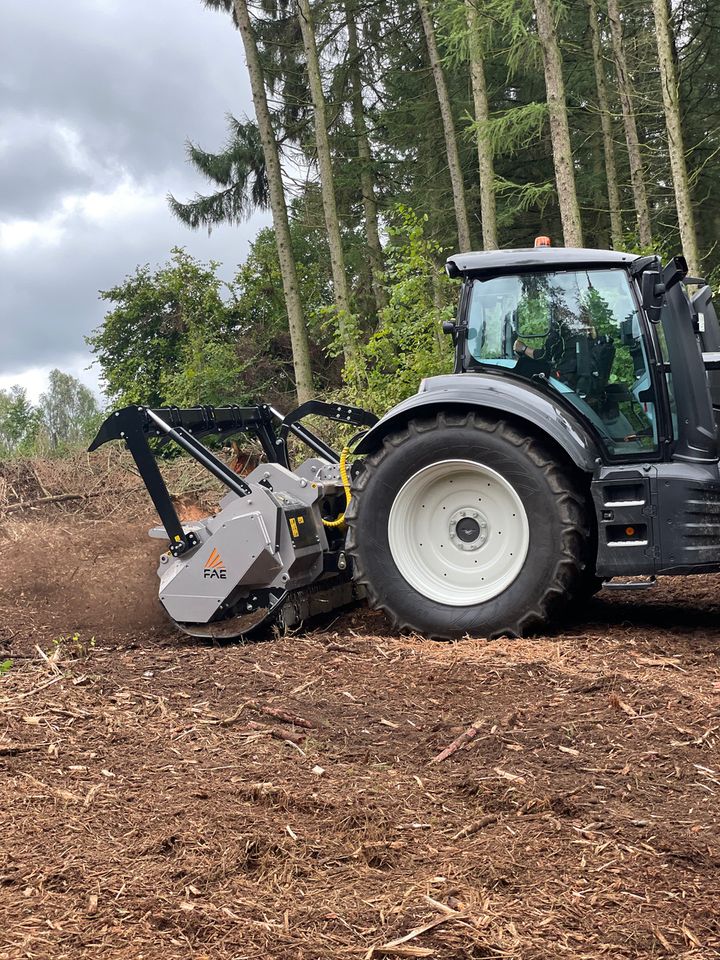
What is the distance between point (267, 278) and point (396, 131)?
6.44 metres

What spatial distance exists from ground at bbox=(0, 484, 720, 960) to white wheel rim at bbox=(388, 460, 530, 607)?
0.44m

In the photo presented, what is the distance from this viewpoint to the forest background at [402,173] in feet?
45.8

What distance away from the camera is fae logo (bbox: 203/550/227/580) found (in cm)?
625

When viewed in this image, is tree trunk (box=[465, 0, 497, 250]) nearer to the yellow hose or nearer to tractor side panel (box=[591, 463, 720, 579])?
the yellow hose

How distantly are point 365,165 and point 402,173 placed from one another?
999 millimetres

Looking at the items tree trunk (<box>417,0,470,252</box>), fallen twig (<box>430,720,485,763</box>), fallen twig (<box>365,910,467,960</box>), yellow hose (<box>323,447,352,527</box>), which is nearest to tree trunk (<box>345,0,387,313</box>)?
tree trunk (<box>417,0,470,252</box>)

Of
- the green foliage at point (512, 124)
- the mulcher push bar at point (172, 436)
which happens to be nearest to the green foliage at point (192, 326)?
the green foliage at point (512, 124)

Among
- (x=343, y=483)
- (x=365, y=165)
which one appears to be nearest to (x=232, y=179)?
(x=365, y=165)

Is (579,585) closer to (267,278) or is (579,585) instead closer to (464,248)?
(464,248)

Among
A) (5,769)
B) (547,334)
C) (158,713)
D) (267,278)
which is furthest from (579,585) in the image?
(267,278)

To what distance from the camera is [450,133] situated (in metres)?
20.1

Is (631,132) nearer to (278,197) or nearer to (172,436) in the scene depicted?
(278,197)

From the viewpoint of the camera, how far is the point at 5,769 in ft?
13.0

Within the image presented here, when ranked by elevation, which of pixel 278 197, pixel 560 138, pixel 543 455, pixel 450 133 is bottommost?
pixel 543 455
